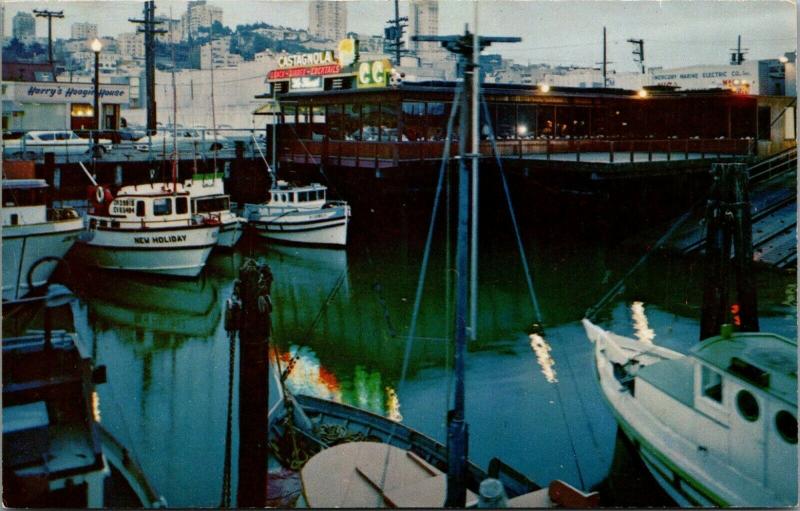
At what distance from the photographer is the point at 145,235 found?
1928 centimetres

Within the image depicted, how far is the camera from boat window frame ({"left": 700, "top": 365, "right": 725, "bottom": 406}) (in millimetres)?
7871

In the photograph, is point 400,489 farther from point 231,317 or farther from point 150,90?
point 150,90

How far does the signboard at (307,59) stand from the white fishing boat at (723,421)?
17.5 metres

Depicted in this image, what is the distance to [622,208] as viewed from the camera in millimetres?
21297

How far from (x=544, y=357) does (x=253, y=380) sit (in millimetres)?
7039

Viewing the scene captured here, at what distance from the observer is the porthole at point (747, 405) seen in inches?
292

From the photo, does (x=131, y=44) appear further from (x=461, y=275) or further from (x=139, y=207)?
(x=461, y=275)

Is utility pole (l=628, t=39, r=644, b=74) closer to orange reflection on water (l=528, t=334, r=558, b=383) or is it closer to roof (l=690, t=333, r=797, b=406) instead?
orange reflection on water (l=528, t=334, r=558, b=383)

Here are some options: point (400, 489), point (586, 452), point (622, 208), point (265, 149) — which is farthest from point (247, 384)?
point (265, 149)

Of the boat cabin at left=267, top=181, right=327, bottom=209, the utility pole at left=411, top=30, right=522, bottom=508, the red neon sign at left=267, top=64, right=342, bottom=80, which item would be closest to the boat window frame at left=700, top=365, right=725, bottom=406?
the utility pole at left=411, top=30, right=522, bottom=508

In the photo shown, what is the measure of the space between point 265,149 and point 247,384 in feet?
69.6

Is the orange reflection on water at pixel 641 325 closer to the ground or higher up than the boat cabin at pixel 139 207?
closer to the ground

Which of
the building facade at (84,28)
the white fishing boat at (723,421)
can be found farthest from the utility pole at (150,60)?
the white fishing boat at (723,421)

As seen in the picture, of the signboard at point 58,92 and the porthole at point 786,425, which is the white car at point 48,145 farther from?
the porthole at point 786,425
